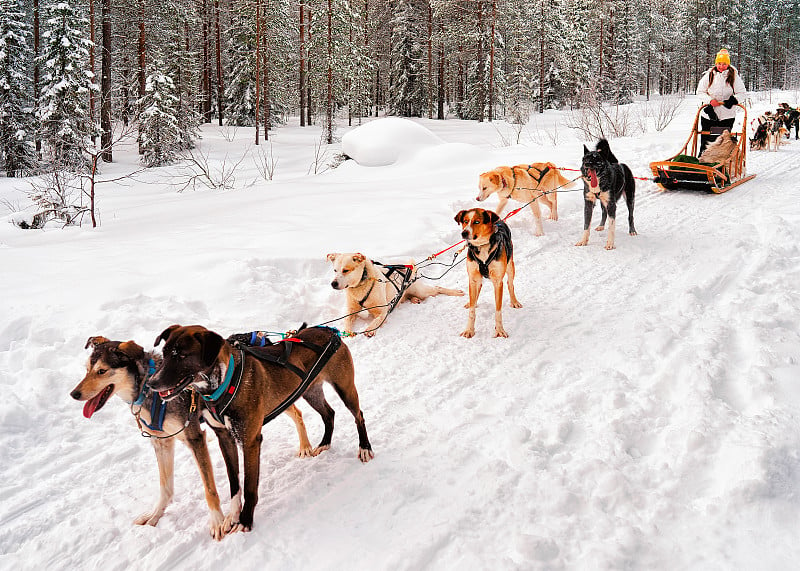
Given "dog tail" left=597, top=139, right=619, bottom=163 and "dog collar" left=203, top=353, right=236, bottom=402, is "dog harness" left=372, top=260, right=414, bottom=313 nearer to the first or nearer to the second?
"dog collar" left=203, top=353, right=236, bottom=402

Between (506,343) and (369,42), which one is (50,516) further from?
(369,42)

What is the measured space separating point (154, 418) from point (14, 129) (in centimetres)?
2317

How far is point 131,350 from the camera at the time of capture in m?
2.47

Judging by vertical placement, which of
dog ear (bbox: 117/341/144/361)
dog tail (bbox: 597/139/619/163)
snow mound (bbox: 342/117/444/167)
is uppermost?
snow mound (bbox: 342/117/444/167)

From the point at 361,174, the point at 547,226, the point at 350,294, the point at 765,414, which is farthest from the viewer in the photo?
the point at 361,174

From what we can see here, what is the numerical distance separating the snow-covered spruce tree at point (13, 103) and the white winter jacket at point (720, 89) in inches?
816

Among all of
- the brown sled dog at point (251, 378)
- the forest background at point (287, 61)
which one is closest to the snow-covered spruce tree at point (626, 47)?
the forest background at point (287, 61)

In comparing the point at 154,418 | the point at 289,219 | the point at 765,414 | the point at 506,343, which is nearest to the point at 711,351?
the point at 765,414

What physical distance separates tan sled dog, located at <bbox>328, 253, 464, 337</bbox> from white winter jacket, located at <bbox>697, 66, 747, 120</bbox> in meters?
8.10

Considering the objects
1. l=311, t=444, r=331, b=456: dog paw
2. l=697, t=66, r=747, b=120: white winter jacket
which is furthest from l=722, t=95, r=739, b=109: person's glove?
l=311, t=444, r=331, b=456: dog paw

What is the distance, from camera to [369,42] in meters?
37.8

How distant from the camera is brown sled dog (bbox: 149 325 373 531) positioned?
7.58 feet

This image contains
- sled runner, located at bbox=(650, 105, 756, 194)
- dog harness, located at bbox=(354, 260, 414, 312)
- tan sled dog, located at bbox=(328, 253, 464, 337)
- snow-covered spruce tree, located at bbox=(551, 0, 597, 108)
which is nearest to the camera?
tan sled dog, located at bbox=(328, 253, 464, 337)

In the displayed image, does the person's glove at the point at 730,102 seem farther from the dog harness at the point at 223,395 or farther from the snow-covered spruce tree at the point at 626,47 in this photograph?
the snow-covered spruce tree at the point at 626,47
